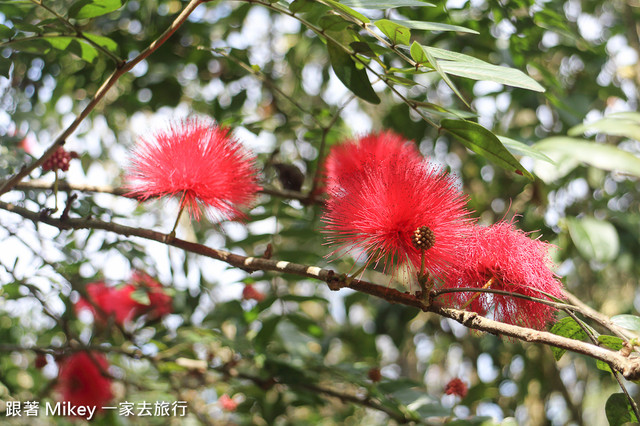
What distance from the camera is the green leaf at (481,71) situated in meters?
1.00

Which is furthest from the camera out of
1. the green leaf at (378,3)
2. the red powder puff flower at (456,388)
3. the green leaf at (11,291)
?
the green leaf at (11,291)

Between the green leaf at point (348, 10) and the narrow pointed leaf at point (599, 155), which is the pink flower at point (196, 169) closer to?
the green leaf at point (348, 10)

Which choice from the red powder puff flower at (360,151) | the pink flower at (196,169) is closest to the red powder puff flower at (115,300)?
the pink flower at (196,169)

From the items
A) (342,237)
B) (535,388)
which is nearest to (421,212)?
(342,237)

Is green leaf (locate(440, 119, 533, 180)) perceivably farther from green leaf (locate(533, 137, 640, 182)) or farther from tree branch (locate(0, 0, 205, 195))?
tree branch (locate(0, 0, 205, 195))

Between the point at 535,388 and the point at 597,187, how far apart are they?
3.46 ft

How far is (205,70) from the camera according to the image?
251 centimetres

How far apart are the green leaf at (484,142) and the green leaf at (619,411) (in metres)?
0.47

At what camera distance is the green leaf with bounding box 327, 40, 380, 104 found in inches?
51.5

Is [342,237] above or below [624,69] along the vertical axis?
below

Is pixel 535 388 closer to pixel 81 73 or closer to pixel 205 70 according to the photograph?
pixel 205 70

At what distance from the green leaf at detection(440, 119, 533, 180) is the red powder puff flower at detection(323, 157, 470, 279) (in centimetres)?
10

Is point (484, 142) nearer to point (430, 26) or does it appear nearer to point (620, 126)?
point (430, 26)

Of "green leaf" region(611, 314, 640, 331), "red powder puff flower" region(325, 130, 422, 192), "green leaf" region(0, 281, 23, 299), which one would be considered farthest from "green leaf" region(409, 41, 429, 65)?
"green leaf" region(0, 281, 23, 299)
